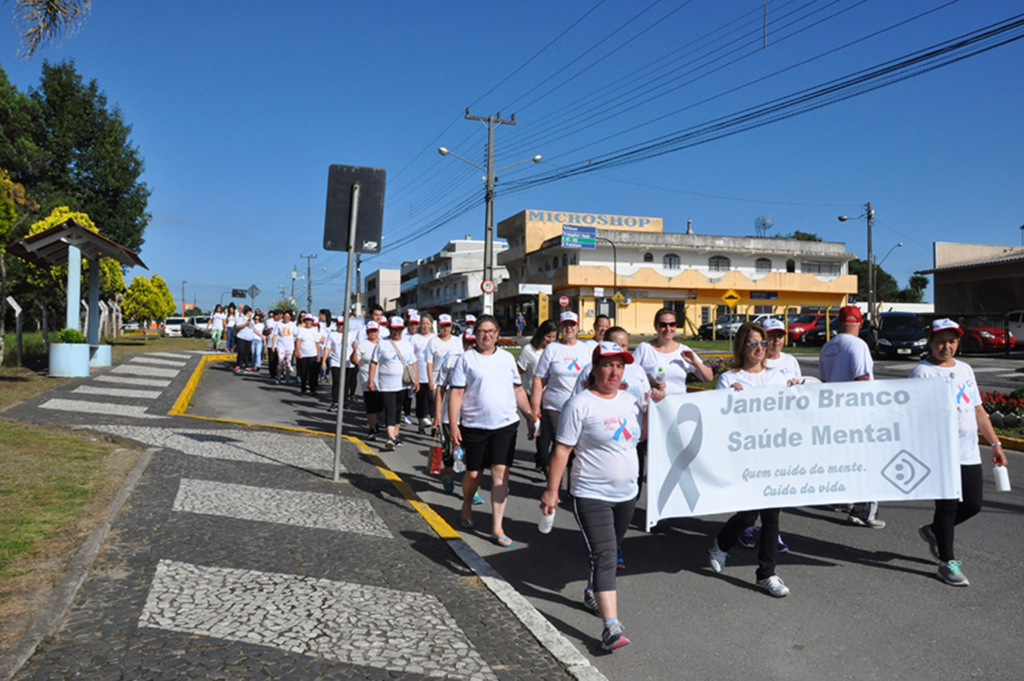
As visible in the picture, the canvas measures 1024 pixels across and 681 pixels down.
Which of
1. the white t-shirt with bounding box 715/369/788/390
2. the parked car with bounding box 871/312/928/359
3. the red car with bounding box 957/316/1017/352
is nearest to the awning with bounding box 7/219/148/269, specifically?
the white t-shirt with bounding box 715/369/788/390

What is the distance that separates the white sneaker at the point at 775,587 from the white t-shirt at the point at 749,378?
1.25 metres

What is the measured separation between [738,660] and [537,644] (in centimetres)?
103

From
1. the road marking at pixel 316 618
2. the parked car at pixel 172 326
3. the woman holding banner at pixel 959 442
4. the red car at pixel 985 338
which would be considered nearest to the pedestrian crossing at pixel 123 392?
the road marking at pixel 316 618

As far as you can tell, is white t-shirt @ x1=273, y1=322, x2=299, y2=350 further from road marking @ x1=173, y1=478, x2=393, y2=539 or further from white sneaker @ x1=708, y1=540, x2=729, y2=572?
white sneaker @ x1=708, y1=540, x2=729, y2=572

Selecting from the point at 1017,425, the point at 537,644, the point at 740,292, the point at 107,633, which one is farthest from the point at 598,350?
the point at 740,292

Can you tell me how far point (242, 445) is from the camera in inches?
385

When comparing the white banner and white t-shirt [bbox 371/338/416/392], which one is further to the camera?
white t-shirt [bbox 371/338/416/392]

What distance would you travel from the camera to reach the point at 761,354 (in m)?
5.42

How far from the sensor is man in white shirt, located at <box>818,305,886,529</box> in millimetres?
6359

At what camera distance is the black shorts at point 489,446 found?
20.2 feet

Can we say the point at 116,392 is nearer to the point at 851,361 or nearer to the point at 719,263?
the point at 851,361

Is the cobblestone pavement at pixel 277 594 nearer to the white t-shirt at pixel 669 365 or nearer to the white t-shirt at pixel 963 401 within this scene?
the white t-shirt at pixel 669 365

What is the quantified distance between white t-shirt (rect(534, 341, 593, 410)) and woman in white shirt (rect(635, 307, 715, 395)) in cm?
91

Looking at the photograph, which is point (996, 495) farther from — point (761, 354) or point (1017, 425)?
point (1017, 425)
